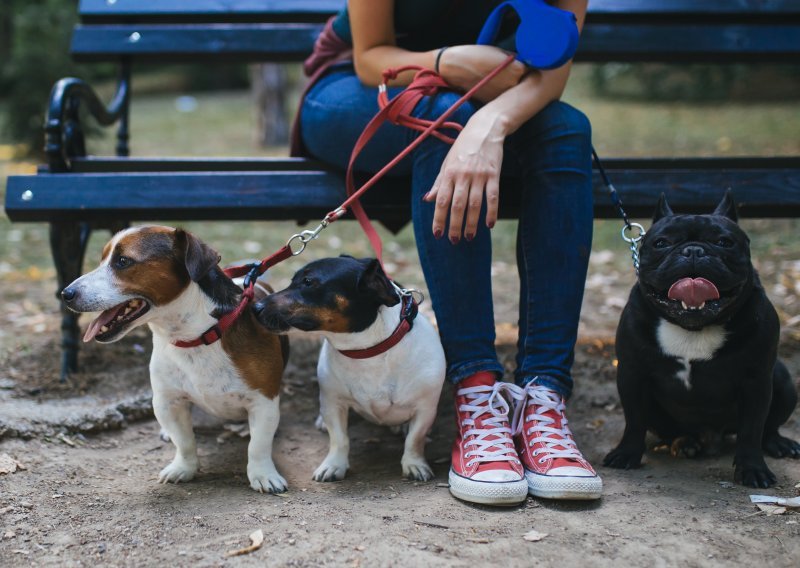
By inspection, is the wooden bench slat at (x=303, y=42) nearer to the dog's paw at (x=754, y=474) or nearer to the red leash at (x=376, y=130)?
the red leash at (x=376, y=130)

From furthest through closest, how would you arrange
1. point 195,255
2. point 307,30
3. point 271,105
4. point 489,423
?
point 271,105
point 307,30
point 489,423
point 195,255

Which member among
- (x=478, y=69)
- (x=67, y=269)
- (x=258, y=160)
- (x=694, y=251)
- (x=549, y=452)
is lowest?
(x=549, y=452)

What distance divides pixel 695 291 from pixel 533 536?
816mm

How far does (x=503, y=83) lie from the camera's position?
280 centimetres

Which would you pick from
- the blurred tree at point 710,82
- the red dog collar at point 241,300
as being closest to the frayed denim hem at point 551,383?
the red dog collar at point 241,300

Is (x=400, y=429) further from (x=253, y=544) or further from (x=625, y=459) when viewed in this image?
(x=253, y=544)

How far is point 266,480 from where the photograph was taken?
264cm

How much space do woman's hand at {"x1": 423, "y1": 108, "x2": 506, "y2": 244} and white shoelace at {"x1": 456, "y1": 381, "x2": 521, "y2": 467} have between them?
494 mm

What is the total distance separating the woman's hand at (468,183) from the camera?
8.18 feet

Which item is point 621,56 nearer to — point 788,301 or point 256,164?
point 788,301

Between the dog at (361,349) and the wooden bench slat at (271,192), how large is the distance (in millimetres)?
649

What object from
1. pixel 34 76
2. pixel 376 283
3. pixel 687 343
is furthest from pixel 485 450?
pixel 34 76

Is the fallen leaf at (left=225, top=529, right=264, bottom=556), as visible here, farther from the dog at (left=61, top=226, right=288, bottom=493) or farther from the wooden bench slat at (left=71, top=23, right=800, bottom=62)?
the wooden bench slat at (left=71, top=23, right=800, bottom=62)

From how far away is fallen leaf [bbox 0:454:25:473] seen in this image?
2668 mm
